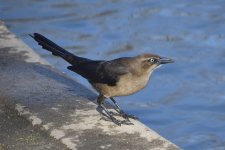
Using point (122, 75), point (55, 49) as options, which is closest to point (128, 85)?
point (122, 75)

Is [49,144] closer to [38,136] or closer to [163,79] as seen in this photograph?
[38,136]

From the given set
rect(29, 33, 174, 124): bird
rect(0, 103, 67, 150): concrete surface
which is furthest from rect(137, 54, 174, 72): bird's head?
rect(0, 103, 67, 150): concrete surface

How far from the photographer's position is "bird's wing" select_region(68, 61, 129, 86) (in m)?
6.43

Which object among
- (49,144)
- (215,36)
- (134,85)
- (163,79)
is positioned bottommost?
(49,144)

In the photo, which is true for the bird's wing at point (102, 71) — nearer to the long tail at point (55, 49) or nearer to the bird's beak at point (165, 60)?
the long tail at point (55, 49)

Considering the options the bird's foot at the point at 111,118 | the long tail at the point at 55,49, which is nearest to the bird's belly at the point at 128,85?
the bird's foot at the point at 111,118

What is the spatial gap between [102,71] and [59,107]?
0.53 m

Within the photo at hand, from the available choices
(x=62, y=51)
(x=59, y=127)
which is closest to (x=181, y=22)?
(x=62, y=51)

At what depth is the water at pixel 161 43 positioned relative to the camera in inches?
343

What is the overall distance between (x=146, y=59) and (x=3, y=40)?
2357 mm

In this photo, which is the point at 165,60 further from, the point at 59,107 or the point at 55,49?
the point at 55,49

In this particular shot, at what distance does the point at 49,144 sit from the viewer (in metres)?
5.69

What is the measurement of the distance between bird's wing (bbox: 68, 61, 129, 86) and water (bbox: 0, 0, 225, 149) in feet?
6.19

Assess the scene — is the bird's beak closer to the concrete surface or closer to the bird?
the bird
